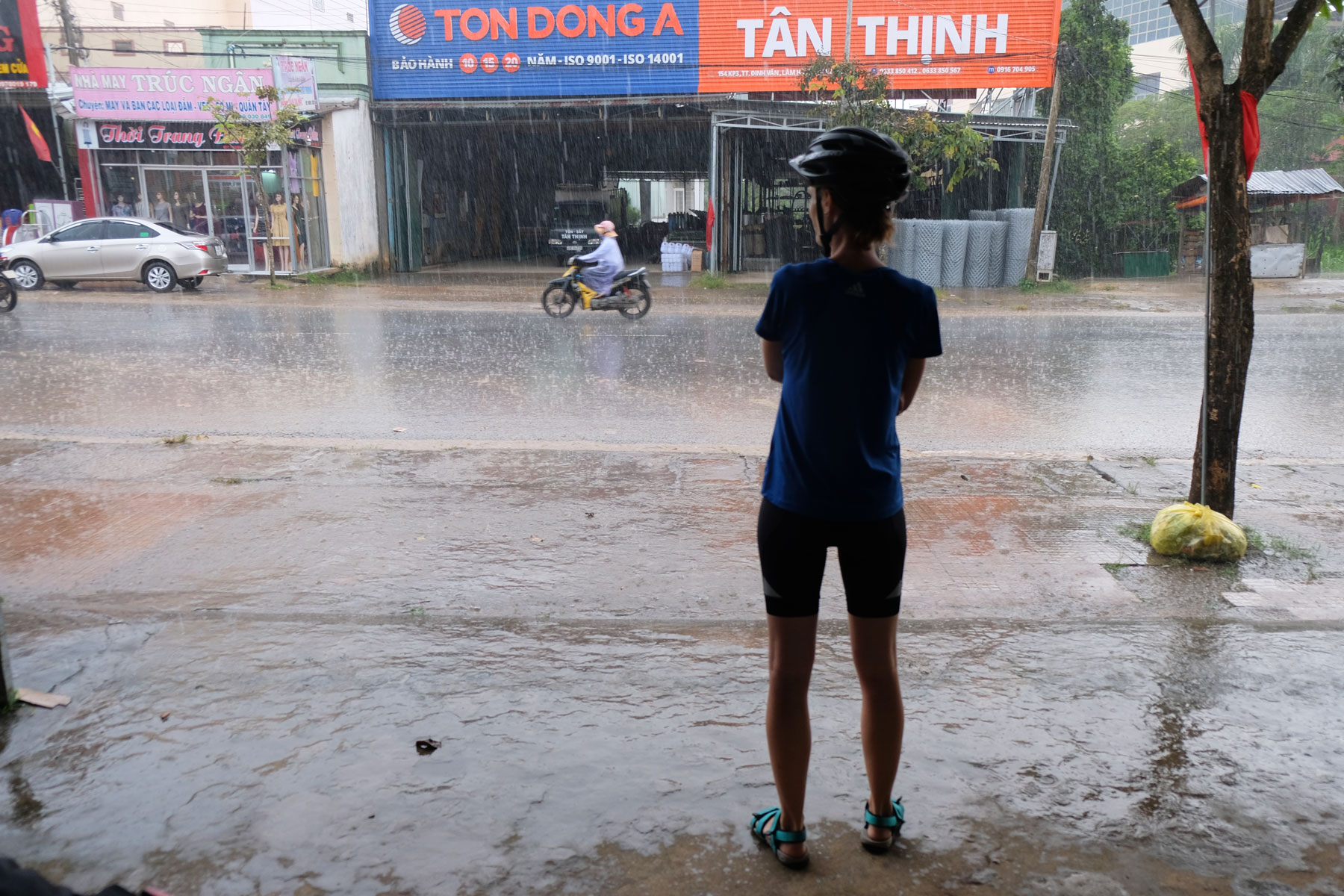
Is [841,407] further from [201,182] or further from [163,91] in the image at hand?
[201,182]

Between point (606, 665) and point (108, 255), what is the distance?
19.0 m

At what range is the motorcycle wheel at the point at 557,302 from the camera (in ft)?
50.7

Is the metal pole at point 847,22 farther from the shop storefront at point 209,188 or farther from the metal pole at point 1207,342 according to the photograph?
the metal pole at point 1207,342

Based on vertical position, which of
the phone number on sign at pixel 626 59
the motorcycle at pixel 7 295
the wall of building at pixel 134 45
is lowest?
the motorcycle at pixel 7 295

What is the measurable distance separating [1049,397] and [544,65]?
57.1 ft

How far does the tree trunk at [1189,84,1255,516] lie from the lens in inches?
183

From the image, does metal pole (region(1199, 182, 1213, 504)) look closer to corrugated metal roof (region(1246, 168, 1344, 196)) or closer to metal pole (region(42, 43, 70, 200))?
corrugated metal roof (region(1246, 168, 1344, 196))

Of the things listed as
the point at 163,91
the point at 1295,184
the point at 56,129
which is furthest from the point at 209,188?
the point at 1295,184

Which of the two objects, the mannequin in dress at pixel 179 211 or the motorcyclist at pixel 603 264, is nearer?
the motorcyclist at pixel 603 264

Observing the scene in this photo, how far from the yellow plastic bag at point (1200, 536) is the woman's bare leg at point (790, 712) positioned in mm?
3107

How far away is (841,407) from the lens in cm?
232

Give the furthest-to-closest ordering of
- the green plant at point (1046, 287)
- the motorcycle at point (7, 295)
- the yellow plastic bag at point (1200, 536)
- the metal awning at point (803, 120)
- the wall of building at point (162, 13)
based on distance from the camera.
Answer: the wall of building at point (162, 13) → the green plant at point (1046, 287) → the metal awning at point (803, 120) → the motorcycle at point (7, 295) → the yellow plastic bag at point (1200, 536)

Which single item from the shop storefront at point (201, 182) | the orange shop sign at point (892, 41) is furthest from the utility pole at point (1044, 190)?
the shop storefront at point (201, 182)

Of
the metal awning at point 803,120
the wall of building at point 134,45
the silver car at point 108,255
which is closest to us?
the silver car at point 108,255
